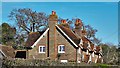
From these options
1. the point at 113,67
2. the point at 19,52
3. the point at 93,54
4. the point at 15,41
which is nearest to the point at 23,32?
the point at 15,41

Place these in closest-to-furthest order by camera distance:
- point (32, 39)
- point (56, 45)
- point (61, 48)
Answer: point (56, 45) < point (61, 48) < point (32, 39)

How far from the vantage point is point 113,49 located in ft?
239

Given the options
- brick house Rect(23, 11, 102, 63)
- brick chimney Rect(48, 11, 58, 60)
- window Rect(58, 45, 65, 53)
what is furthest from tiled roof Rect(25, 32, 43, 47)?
window Rect(58, 45, 65, 53)

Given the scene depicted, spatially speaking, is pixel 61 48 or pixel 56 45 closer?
pixel 56 45

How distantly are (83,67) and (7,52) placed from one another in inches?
718

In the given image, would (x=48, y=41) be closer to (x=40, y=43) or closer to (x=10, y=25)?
(x=40, y=43)

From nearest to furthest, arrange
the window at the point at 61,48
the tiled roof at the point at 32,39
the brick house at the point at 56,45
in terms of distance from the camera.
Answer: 1. the brick house at the point at 56,45
2. the window at the point at 61,48
3. the tiled roof at the point at 32,39

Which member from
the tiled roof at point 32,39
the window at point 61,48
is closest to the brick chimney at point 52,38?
the window at point 61,48

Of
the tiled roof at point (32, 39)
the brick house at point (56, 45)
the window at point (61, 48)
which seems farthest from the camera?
the tiled roof at point (32, 39)

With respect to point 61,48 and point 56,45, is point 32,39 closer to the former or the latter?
point 56,45

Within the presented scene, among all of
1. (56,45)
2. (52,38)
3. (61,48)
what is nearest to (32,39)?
(52,38)

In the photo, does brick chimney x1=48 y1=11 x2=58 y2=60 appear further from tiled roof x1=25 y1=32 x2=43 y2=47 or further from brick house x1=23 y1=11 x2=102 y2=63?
tiled roof x1=25 y1=32 x2=43 y2=47

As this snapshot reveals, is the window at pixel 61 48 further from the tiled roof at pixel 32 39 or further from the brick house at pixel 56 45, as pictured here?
the tiled roof at pixel 32 39

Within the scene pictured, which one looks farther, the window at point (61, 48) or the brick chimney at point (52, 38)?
the window at point (61, 48)
